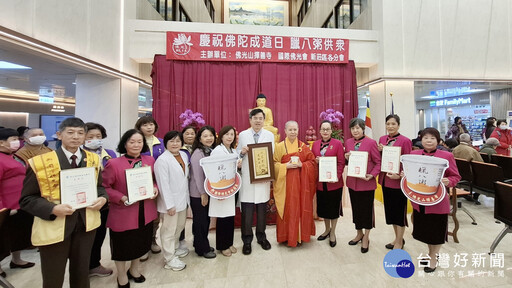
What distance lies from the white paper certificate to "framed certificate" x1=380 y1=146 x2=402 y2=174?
8.56 feet

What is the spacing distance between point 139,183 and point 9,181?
1.47 m

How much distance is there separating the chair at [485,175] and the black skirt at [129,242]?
4.54 m

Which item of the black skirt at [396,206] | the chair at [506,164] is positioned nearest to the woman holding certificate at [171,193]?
the black skirt at [396,206]

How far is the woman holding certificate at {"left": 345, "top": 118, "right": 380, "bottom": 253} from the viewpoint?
240 cm

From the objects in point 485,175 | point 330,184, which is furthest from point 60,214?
point 485,175

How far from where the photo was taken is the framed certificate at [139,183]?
1.75 metres

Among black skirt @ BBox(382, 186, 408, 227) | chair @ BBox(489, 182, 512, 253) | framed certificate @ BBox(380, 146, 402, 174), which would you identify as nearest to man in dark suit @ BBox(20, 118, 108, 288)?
framed certificate @ BBox(380, 146, 402, 174)

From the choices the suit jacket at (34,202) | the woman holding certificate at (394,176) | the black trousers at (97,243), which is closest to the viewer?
the suit jacket at (34,202)

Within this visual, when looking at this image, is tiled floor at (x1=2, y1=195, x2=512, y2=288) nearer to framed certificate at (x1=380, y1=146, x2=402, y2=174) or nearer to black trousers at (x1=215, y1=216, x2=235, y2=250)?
black trousers at (x1=215, y1=216, x2=235, y2=250)

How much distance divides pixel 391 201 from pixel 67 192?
291 centimetres

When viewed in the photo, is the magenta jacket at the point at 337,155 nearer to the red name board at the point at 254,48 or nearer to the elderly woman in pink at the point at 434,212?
the elderly woman in pink at the point at 434,212

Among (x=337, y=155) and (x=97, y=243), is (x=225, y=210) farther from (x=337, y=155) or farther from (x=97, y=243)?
(x=337, y=155)

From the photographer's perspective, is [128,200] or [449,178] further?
[449,178]

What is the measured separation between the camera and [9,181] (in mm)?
2131
